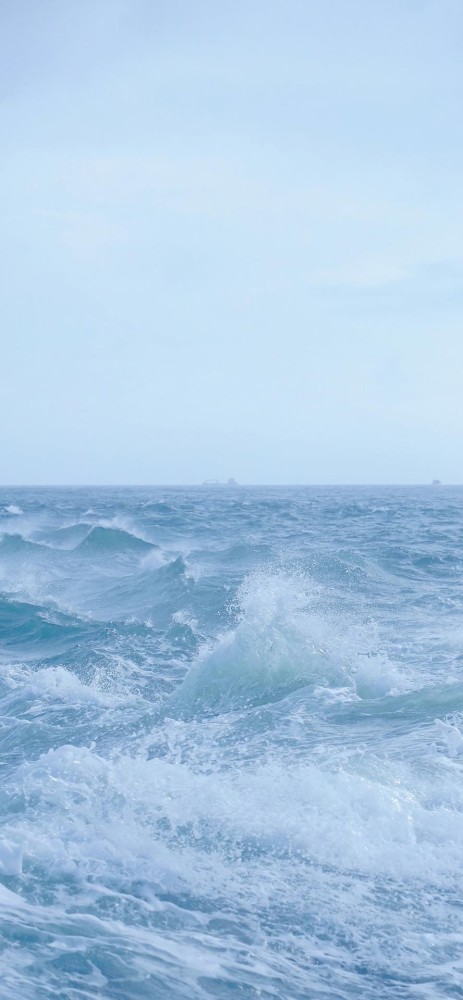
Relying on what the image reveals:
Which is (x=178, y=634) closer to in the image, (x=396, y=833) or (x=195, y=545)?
(x=396, y=833)

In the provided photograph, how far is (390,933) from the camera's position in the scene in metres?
4.22

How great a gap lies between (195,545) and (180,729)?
54.9ft

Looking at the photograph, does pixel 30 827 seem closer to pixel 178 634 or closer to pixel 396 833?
pixel 396 833

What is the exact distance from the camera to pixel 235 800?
5.84 m

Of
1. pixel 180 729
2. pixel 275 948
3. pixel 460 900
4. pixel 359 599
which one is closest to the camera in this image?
pixel 275 948

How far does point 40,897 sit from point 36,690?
5045 mm

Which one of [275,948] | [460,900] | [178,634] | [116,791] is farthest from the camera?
[178,634]

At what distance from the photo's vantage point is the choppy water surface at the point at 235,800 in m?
4.06

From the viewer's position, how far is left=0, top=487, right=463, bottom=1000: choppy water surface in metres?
4.06

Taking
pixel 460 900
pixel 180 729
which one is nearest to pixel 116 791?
pixel 180 729

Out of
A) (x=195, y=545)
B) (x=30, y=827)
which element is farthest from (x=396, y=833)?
(x=195, y=545)

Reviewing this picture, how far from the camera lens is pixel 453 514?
40969mm

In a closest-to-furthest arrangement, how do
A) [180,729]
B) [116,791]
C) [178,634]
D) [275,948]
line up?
1. [275,948]
2. [116,791]
3. [180,729]
4. [178,634]

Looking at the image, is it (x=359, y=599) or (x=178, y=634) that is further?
(x=359, y=599)
